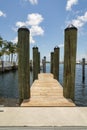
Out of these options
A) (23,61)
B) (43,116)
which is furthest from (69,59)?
(43,116)

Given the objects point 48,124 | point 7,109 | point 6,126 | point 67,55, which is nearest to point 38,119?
point 48,124

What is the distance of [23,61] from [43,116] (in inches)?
114

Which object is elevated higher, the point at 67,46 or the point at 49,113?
the point at 67,46

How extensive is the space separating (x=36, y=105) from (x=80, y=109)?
54.4 inches

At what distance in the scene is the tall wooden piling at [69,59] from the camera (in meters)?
8.11

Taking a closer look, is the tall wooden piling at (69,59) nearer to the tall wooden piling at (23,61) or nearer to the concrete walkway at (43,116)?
the tall wooden piling at (23,61)

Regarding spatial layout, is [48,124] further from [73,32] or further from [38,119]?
[73,32]

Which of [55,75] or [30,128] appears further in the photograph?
[55,75]

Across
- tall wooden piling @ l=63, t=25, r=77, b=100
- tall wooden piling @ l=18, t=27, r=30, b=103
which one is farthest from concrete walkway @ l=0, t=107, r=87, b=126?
tall wooden piling @ l=63, t=25, r=77, b=100

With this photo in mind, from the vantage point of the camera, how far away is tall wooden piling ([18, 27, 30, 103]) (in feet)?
26.3

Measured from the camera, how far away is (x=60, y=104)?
7.19 m

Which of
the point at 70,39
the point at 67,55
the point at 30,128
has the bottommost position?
the point at 30,128

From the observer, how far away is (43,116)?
18.3ft

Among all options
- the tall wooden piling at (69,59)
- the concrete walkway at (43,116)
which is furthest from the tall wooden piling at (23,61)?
the concrete walkway at (43,116)
